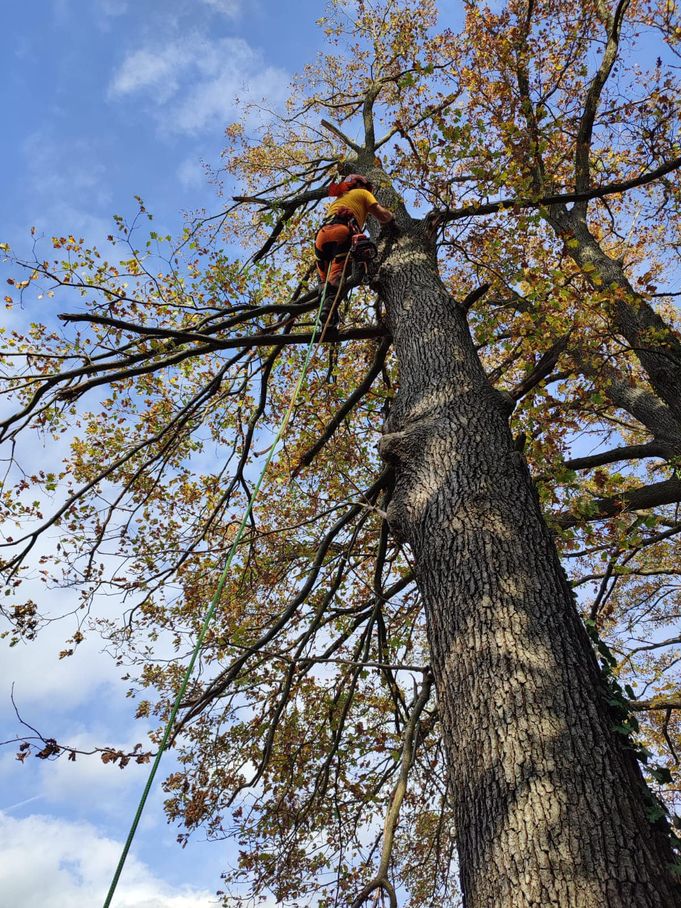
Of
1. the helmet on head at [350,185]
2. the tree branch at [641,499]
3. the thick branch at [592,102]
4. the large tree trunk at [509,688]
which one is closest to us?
the large tree trunk at [509,688]

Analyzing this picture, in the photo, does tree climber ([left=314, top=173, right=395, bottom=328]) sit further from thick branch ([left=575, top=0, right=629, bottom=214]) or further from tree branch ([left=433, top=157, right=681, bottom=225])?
thick branch ([left=575, top=0, right=629, bottom=214])

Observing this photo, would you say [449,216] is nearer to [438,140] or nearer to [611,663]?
[438,140]

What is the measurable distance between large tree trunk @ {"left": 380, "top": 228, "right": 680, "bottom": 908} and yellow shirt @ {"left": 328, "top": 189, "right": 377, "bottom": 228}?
2365mm

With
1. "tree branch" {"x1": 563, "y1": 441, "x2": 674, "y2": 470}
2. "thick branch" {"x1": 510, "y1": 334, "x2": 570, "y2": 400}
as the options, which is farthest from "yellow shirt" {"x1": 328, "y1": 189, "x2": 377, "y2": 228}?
"tree branch" {"x1": 563, "y1": 441, "x2": 674, "y2": 470}

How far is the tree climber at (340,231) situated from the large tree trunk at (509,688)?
72.0 inches

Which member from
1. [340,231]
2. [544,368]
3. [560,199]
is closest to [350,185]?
[340,231]

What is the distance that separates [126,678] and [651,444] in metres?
5.69

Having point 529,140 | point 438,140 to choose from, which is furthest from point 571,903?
point 529,140

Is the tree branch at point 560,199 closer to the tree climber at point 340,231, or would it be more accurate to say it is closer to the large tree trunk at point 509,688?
the tree climber at point 340,231

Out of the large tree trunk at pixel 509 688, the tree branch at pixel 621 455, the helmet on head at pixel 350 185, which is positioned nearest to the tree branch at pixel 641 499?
the tree branch at pixel 621 455

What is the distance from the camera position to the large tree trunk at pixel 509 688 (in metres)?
1.78

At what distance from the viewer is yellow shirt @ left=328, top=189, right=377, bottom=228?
16.7 feet

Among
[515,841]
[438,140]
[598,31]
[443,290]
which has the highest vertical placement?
[598,31]

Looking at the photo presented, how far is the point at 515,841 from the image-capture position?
6.09 feet
